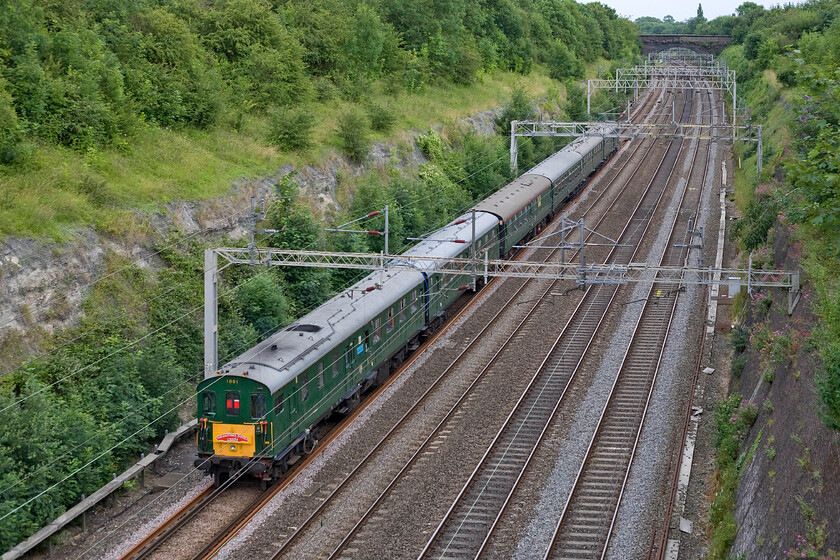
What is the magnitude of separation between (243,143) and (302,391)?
59.6ft

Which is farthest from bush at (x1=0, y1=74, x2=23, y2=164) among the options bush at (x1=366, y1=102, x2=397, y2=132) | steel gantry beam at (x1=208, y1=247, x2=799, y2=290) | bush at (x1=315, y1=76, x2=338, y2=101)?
bush at (x1=366, y1=102, x2=397, y2=132)

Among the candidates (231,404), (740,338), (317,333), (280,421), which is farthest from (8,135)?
(740,338)

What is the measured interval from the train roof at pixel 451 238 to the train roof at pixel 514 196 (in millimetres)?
1038

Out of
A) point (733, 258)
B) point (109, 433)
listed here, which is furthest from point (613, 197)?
point (109, 433)

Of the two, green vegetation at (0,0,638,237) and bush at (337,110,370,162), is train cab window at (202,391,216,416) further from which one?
bush at (337,110,370,162)

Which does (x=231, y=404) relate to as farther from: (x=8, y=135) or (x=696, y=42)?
(x=696, y=42)

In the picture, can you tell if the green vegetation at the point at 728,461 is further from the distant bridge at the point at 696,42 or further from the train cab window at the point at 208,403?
the distant bridge at the point at 696,42

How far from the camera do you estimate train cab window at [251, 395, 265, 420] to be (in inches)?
816

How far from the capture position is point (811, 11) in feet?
263

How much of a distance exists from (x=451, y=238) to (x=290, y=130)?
9.77 m

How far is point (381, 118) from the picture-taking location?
4778 centimetres

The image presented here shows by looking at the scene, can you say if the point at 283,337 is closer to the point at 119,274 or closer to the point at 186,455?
the point at 186,455

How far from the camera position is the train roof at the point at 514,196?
39719 millimetres

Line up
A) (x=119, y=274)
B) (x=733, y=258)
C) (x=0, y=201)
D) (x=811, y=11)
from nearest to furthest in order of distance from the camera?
(x=0, y=201), (x=119, y=274), (x=733, y=258), (x=811, y=11)
